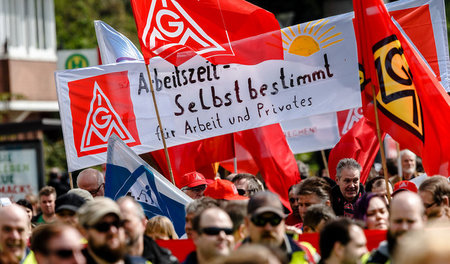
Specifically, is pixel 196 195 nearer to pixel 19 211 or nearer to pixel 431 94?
pixel 431 94

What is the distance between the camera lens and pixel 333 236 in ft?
19.1

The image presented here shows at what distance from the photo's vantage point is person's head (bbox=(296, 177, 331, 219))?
320 inches

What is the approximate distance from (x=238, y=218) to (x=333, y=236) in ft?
3.18

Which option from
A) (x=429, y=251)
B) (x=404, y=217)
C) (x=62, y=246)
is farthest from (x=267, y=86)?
(x=429, y=251)

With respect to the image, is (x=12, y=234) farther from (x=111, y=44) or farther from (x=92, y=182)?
(x=111, y=44)

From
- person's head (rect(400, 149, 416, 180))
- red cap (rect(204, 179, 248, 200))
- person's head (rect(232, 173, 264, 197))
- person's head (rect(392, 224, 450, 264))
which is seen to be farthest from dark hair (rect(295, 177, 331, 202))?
person's head (rect(392, 224, 450, 264))

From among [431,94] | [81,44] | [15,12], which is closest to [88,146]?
[431,94]

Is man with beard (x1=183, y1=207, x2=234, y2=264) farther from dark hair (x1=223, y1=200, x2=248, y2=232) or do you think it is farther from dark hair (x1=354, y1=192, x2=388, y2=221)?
dark hair (x1=354, y1=192, x2=388, y2=221)

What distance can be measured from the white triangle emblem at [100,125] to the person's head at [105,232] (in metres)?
5.00

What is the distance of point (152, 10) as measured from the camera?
9828 millimetres

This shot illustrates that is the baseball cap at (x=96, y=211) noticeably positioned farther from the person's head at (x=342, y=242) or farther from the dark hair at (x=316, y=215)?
the dark hair at (x=316, y=215)

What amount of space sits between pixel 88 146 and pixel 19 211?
4.54 metres

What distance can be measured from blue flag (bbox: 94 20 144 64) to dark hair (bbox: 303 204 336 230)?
4769 millimetres

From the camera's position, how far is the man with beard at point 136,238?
5.98 meters
